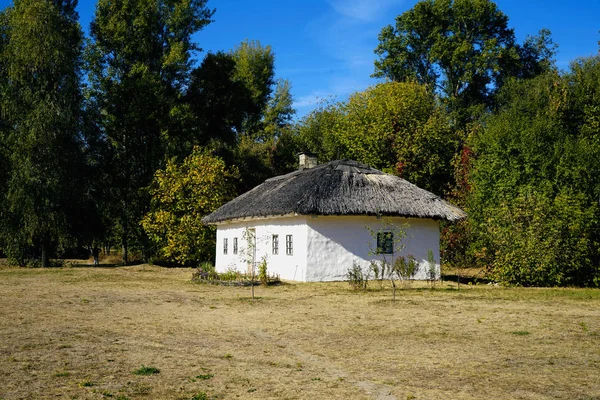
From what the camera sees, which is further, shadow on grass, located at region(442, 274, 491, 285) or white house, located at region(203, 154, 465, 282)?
shadow on grass, located at region(442, 274, 491, 285)

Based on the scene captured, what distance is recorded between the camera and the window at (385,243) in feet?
71.6

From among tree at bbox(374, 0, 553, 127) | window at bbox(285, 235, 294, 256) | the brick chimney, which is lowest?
window at bbox(285, 235, 294, 256)

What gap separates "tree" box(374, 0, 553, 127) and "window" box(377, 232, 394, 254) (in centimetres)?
2061

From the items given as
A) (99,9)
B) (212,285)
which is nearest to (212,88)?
(99,9)

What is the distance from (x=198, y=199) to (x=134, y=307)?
17.9 meters

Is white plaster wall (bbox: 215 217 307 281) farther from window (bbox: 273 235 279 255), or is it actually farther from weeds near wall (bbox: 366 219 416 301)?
weeds near wall (bbox: 366 219 416 301)

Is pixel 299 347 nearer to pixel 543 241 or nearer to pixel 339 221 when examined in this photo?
pixel 339 221

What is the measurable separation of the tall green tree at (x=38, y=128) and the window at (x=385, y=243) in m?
15.7

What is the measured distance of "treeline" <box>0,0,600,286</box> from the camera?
2192cm

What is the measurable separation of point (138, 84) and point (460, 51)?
66.9ft

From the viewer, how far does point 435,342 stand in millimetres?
9727

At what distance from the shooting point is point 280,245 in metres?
22.9

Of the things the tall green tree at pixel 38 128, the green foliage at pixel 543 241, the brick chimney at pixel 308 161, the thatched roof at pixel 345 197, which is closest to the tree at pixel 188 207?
the tall green tree at pixel 38 128

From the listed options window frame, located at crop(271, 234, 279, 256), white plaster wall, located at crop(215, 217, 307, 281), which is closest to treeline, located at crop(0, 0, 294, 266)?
white plaster wall, located at crop(215, 217, 307, 281)
